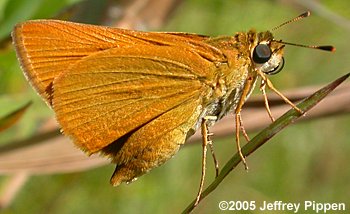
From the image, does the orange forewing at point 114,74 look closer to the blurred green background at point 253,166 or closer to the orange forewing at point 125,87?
the orange forewing at point 125,87

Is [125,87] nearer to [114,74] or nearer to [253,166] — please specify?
[114,74]

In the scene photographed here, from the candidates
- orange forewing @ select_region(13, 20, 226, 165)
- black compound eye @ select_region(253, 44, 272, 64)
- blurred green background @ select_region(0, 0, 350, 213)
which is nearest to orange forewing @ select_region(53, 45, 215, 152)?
orange forewing @ select_region(13, 20, 226, 165)

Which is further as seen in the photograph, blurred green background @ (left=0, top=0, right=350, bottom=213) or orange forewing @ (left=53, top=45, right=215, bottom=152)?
blurred green background @ (left=0, top=0, right=350, bottom=213)

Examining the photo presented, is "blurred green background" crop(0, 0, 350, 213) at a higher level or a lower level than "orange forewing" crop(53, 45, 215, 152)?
lower

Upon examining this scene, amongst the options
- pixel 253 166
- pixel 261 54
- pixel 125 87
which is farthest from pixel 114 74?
pixel 253 166

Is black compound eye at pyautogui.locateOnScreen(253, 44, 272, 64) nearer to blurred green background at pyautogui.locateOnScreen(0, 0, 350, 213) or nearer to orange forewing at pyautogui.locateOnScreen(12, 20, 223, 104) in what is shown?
orange forewing at pyautogui.locateOnScreen(12, 20, 223, 104)
